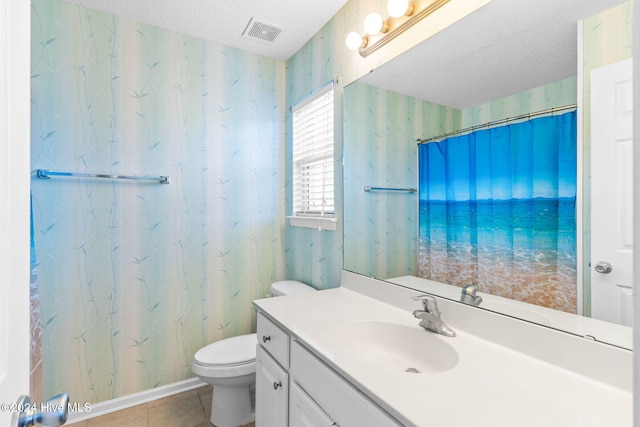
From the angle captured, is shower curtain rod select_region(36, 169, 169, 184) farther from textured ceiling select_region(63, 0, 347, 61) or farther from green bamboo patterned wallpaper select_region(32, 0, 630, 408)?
textured ceiling select_region(63, 0, 347, 61)

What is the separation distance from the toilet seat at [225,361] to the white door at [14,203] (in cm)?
121

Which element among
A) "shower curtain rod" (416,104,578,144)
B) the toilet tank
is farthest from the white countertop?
the toilet tank

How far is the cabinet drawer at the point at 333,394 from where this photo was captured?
0.76m

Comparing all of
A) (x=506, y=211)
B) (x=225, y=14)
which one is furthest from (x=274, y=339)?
(x=225, y=14)

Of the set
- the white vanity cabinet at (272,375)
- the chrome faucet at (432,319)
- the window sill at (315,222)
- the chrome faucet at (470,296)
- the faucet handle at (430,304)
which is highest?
the window sill at (315,222)

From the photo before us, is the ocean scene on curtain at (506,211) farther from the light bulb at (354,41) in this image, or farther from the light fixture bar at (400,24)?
the light bulb at (354,41)

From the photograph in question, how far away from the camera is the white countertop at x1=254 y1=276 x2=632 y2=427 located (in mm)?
647

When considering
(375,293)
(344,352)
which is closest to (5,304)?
(344,352)

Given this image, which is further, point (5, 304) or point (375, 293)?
point (375, 293)

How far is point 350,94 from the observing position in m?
1.72

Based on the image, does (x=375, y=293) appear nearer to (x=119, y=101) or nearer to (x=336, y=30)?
(x=336, y=30)

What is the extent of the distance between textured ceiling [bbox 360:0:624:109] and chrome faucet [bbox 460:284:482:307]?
2.15ft

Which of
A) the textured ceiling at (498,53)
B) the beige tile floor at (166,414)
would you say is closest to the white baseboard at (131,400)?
the beige tile floor at (166,414)

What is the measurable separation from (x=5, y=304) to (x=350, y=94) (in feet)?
5.28
